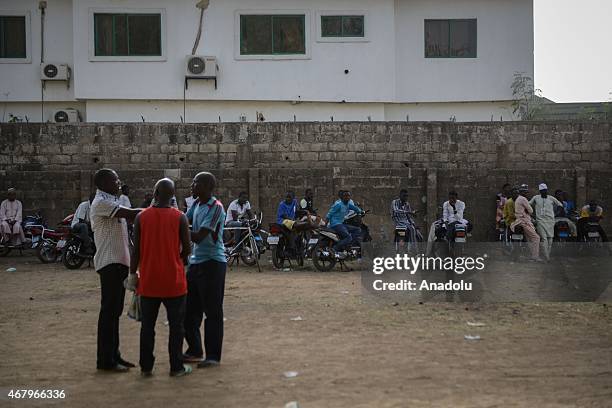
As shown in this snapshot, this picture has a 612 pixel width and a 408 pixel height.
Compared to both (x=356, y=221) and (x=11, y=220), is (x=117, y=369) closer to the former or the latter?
(x=356, y=221)

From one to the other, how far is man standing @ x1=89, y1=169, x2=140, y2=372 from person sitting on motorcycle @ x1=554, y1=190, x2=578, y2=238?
11115 millimetres

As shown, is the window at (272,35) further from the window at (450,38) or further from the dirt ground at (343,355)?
the dirt ground at (343,355)

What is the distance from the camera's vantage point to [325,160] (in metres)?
18.2

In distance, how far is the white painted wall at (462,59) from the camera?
75.9 feet

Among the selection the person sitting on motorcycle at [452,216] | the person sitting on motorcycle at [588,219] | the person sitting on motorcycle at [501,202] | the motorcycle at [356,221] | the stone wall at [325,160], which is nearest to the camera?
the person sitting on motorcycle at [452,216]

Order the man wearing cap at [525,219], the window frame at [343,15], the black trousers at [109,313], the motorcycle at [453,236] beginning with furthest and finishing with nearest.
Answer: the window frame at [343,15]
the man wearing cap at [525,219]
the motorcycle at [453,236]
the black trousers at [109,313]

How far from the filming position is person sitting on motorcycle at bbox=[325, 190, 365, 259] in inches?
561

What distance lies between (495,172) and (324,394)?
12.8 meters

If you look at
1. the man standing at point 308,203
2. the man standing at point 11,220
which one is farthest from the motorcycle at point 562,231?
the man standing at point 11,220

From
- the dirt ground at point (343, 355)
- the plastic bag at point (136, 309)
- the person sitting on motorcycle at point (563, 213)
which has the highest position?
the person sitting on motorcycle at point (563, 213)

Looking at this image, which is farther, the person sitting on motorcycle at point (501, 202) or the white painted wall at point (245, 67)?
the white painted wall at point (245, 67)

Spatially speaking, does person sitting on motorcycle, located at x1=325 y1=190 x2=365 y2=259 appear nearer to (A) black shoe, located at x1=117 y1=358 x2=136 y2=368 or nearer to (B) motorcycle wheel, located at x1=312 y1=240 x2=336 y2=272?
(B) motorcycle wheel, located at x1=312 y1=240 x2=336 y2=272

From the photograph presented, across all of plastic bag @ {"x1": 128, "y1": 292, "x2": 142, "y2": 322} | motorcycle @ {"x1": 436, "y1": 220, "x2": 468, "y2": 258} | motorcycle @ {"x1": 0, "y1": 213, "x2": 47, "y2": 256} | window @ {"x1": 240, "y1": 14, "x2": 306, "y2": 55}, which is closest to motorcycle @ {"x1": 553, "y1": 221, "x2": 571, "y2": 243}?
motorcycle @ {"x1": 436, "y1": 220, "x2": 468, "y2": 258}

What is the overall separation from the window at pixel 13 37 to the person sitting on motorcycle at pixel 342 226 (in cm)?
1285
